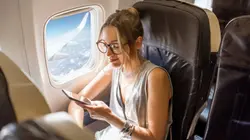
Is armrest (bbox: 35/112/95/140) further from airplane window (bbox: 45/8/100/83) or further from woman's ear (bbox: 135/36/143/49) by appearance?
airplane window (bbox: 45/8/100/83)

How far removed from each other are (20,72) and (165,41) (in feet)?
3.12

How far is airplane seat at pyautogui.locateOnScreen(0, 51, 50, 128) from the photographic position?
1.84ft

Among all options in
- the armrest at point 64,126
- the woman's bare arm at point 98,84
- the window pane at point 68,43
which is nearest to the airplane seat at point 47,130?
the armrest at point 64,126

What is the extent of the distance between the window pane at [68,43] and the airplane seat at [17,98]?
3.79 feet

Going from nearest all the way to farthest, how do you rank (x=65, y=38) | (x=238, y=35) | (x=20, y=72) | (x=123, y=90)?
(x=20, y=72) → (x=238, y=35) → (x=123, y=90) → (x=65, y=38)

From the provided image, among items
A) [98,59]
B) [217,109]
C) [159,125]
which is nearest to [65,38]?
[98,59]

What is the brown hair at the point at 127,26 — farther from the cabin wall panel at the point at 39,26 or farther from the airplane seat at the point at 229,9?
the airplane seat at the point at 229,9

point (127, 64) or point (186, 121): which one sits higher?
point (127, 64)

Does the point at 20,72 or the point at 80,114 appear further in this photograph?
the point at 80,114

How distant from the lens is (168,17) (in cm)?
147

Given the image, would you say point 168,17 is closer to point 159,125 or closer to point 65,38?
point 159,125

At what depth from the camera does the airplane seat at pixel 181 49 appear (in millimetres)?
1389

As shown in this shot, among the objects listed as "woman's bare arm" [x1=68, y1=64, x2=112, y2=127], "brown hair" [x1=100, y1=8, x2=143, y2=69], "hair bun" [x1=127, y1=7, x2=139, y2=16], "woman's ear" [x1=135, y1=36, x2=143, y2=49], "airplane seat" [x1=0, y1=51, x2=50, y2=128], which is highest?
"airplane seat" [x1=0, y1=51, x2=50, y2=128]

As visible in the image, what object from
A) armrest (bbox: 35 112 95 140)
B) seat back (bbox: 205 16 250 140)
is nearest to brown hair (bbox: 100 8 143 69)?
seat back (bbox: 205 16 250 140)
